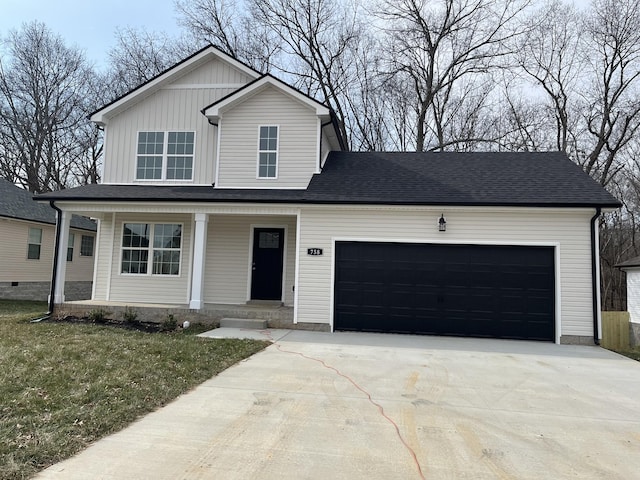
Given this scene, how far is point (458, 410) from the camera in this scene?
176 inches

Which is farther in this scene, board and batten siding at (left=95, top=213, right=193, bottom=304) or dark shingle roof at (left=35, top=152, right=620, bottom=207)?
board and batten siding at (left=95, top=213, right=193, bottom=304)

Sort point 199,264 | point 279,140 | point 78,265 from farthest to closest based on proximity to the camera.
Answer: point 78,265, point 279,140, point 199,264

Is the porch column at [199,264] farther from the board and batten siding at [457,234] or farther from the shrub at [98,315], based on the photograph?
the board and batten siding at [457,234]

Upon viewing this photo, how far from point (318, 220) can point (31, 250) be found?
14152 millimetres

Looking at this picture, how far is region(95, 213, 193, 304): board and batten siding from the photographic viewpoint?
11.7m

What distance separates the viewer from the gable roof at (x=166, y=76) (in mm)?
12000

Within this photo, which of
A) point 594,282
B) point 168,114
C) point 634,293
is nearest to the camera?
point 594,282

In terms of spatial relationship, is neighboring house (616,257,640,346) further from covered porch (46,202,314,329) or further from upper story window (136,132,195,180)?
upper story window (136,132,195,180)

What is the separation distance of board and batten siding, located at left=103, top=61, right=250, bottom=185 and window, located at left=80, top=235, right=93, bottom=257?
32.0 ft

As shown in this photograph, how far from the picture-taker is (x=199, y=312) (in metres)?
10.2

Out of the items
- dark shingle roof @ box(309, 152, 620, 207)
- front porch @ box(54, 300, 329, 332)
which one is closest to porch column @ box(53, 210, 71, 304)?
front porch @ box(54, 300, 329, 332)

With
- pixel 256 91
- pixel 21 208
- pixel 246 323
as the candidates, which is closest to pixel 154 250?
pixel 246 323

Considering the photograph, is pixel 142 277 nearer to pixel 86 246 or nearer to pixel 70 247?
pixel 70 247

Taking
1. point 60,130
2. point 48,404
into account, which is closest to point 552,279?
point 48,404
